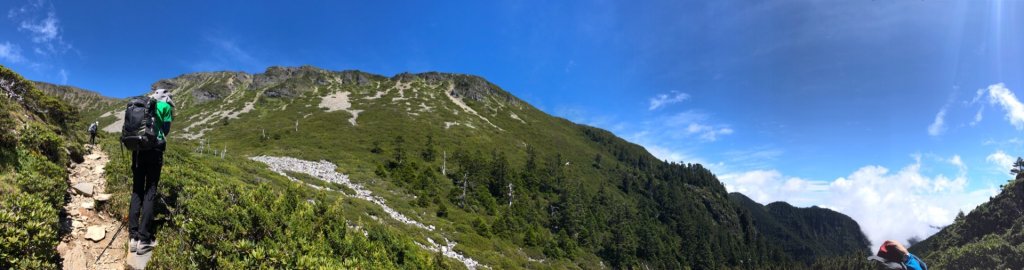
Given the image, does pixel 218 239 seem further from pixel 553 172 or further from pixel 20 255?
pixel 553 172

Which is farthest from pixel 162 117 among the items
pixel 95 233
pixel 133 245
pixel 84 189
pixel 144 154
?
A: pixel 84 189

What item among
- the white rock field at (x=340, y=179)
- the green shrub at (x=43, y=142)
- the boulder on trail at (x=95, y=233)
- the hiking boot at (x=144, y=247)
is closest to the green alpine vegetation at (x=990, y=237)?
the white rock field at (x=340, y=179)

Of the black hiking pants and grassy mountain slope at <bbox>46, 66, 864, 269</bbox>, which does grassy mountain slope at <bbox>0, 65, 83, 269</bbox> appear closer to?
the black hiking pants

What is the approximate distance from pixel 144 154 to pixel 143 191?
65 cm

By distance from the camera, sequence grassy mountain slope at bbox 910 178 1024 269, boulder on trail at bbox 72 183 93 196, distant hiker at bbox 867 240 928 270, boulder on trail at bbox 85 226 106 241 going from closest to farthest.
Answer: distant hiker at bbox 867 240 928 270 < boulder on trail at bbox 85 226 106 241 < boulder on trail at bbox 72 183 93 196 < grassy mountain slope at bbox 910 178 1024 269

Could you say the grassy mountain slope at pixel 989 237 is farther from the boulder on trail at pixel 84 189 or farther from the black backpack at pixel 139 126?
the boulder on trail at pixel 84 189

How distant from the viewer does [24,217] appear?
5.43 metres

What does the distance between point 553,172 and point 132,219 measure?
Result: 9210 centimetres

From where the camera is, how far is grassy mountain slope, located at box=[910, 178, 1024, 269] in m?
54.8

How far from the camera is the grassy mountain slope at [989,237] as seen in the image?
180 ft

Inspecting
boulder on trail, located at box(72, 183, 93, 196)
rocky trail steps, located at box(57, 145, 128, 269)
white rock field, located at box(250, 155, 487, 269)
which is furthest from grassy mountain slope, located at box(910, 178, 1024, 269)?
boulder on trail, located at box(72, 183, 93, 196)

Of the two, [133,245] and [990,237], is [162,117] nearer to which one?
[133,245]

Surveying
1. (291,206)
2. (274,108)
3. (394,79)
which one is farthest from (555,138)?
(291,206)

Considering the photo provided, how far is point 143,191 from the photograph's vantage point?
6.52 m
